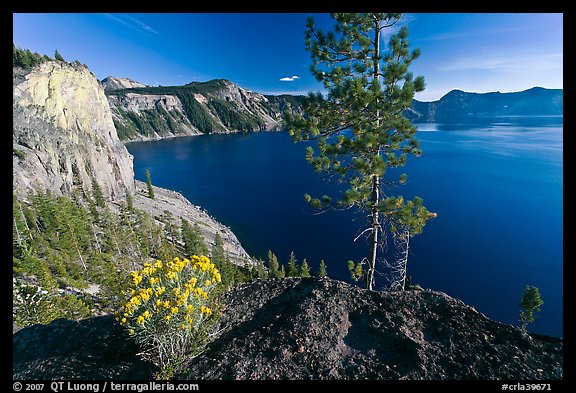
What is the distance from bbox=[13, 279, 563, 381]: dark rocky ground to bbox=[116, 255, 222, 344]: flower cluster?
77 centimetres

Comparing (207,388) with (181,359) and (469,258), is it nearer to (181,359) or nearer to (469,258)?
(181,359)

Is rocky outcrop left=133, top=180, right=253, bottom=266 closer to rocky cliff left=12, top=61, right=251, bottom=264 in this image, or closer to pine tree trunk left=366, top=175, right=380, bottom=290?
rocky cliff left=12, top=61, right=251, bottom=264

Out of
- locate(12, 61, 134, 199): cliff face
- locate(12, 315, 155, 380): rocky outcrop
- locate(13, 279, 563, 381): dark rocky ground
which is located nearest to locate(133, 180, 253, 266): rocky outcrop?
locate(12, 61, 134, 199): cliff face

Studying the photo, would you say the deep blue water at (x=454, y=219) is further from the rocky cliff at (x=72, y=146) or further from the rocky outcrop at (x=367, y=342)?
the rocky outcrop at (x=367, y=342)

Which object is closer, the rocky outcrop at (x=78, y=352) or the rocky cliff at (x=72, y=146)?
the rocky outcrop at (x=78, y=352)

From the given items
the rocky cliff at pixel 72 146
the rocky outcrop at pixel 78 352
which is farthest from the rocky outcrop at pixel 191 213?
the rocky outcrop at pixel 78 352

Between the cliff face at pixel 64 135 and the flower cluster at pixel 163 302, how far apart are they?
5255 cm

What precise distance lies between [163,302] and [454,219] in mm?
67486

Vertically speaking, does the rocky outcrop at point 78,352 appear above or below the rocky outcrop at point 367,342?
above

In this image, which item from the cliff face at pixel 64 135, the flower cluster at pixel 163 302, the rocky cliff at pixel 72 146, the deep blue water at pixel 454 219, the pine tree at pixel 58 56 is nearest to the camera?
the flower cluster at pixel 163 302

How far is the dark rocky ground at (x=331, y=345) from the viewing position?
4496mm

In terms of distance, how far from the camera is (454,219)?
2352 inches

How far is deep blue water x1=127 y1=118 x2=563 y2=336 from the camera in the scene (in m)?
41.6
